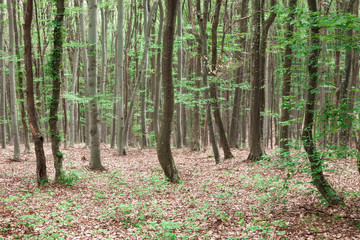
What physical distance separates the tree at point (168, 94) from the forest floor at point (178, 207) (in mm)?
665

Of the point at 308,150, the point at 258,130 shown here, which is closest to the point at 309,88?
the point at 308,150

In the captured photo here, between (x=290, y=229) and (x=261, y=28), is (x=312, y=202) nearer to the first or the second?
(x=290, y=229)

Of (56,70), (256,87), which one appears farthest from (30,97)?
(256,87)

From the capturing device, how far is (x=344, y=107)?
514cm

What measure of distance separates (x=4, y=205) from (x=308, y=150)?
709cm

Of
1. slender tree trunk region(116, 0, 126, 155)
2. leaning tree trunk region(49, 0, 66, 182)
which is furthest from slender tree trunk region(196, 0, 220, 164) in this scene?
leaning tree trunk region(49, 0, 66, 182)

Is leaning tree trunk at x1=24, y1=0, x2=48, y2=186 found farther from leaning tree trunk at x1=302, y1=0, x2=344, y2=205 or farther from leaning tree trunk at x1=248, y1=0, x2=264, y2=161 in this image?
leaning tree trunk at x1=248, y1=0, x2=264, y2=161

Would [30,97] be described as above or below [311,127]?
above

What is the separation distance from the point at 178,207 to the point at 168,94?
381 centimetres

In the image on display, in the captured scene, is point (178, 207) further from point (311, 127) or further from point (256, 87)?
point (256, 87)

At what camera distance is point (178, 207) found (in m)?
7.43

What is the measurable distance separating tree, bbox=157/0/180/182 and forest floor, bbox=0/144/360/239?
665 mm

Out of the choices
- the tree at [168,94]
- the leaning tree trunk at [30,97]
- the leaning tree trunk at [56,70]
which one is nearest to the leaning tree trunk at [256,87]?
the tree at [168,94]

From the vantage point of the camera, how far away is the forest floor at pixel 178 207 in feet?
18.2
